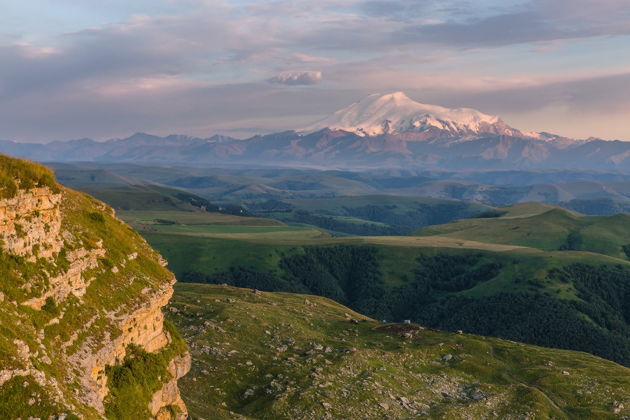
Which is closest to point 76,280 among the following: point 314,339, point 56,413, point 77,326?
point 77,326

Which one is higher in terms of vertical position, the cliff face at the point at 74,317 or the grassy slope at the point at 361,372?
the cliff face at the point at 74,317

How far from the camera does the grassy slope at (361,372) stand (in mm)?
77312

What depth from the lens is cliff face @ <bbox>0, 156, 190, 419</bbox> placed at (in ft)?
104

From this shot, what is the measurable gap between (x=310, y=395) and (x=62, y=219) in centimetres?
4433

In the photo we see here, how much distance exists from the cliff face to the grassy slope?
20.6m

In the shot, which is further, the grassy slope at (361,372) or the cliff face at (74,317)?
the grassy slope at (361,372)

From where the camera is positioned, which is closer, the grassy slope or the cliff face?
the cliff face

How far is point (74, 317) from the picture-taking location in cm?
3956

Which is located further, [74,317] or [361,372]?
[361,372]

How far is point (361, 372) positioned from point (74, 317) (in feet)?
192

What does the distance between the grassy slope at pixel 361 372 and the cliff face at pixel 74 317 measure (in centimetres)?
2062

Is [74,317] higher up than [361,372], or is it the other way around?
[74,317]

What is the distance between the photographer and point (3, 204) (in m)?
36.4

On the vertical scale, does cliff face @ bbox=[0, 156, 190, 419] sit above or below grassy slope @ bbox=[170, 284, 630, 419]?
above
